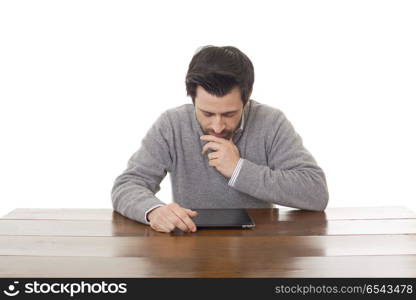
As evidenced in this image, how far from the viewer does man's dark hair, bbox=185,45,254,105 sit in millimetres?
2055

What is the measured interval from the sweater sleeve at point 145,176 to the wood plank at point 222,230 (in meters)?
0.05

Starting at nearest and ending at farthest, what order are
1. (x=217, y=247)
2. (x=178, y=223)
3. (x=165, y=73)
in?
(x=217, y=247) → (x=178, y=223) → (x=165, y=73)

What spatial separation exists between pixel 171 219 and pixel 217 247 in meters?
0.22

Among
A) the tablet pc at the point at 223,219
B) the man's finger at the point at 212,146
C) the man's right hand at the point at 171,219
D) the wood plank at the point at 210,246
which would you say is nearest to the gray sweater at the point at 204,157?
the man's finger at the point at 212,146

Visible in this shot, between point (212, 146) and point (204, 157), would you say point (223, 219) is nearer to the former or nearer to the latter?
point (212, 146)

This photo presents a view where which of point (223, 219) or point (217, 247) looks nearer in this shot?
point (217, 247)

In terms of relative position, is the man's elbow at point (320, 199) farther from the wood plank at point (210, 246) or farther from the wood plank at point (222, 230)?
the wood plank at point (210, 246)

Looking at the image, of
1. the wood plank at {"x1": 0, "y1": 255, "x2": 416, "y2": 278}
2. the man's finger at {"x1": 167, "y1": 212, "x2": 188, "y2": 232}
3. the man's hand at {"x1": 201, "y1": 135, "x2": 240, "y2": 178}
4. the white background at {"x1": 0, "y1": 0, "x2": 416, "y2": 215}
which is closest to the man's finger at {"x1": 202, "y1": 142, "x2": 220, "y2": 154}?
the man's hand at {"x1": 201, "y1": 135, "x2": 240, "y2": 178}

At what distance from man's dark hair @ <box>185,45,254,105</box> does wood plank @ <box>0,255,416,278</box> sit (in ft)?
2.42

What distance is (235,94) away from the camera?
2.08 metres

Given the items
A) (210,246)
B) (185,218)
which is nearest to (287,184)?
(185,218)

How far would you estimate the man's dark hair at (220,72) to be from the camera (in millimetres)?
2055

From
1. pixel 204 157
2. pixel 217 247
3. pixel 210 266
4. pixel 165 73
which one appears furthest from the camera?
pixel 165 73

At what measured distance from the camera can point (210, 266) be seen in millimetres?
1366
